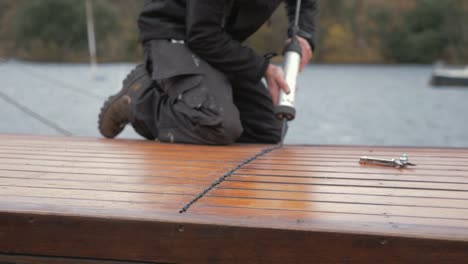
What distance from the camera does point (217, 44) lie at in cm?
243

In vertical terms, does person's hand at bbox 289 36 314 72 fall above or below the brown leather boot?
above

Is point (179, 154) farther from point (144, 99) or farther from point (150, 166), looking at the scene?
point (144, 99)

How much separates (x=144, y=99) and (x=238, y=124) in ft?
1.61

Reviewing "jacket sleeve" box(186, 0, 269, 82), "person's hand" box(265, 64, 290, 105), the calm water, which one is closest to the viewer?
"jacket sleeve" box(186, 0, 269, 82)

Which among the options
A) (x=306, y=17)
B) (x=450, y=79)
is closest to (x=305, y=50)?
(x=306, y=17)

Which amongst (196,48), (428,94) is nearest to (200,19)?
(196,48)

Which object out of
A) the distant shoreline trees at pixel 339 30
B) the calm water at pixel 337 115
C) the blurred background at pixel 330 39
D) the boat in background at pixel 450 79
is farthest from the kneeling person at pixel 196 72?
the distant shoreline trees at pixel 339 30

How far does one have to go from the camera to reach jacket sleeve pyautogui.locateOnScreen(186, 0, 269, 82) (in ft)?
7.79

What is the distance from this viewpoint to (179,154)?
2.13m

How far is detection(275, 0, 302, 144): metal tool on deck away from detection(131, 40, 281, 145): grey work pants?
176 millimetres

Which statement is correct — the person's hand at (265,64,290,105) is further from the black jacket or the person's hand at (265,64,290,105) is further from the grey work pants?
the grey work pants

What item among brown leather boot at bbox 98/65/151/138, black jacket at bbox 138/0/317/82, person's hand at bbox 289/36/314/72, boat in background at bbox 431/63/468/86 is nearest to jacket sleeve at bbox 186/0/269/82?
black jacket at bbox 138/0/317/82

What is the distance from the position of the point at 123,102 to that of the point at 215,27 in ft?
2.07

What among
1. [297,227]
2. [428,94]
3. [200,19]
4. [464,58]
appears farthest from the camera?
[464,58]
